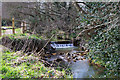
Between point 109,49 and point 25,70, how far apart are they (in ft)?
7.20

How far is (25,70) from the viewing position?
100.0 inches

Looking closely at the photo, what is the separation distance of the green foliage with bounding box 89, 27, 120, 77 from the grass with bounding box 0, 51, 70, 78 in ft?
3.90

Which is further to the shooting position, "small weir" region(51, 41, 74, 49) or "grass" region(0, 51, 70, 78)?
"small weir" region(51, 41, 74, 49)

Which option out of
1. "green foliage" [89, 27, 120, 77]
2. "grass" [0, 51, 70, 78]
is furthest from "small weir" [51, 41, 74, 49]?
"grass" [0, 51, 70, 78]

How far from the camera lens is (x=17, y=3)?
25.2 feet

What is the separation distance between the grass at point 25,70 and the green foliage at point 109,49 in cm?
119

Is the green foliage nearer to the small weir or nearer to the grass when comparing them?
the grass

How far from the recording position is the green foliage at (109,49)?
302 centimetres

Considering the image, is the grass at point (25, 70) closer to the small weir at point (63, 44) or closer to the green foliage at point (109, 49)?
the green foliage at point (109, 49)

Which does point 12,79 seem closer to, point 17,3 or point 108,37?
point 108,37

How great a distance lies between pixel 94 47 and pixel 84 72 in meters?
0.87

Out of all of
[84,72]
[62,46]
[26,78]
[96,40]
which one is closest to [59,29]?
[62,46]

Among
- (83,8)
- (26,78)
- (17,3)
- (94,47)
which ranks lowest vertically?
(26,78)

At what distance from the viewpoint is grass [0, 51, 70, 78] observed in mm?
2285
